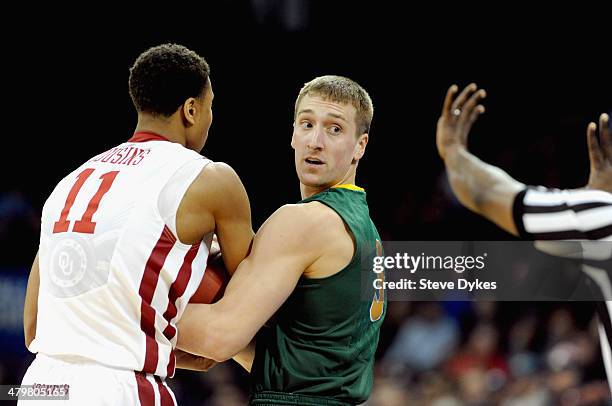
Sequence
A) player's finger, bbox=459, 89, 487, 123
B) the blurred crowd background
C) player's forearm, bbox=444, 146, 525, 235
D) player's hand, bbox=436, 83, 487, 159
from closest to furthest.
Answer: player's forearm, bbox=444, 146, 525, 235
player's hand, bbox=436, 83, 487, 159
player's finger, bbox=459, 89, 487, 123
the blurred crowd background

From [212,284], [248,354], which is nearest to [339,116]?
[212,284]

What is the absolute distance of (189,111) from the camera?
10.6 feet

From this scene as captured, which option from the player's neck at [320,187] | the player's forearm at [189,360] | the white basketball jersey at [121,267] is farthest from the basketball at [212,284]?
the player's neck at [320,187]

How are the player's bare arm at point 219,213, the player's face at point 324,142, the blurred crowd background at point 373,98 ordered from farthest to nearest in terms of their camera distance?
1. the blurred crowd background at point 373,98
2. the player's face at point 324,142
3. the player's bare arm at point 219,213

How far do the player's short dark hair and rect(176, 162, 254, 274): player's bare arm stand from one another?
0.32 m

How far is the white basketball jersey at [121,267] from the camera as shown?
9.57 feet

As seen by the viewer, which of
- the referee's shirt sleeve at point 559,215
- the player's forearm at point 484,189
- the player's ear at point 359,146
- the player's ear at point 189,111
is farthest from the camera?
the player's ear at point 359,146

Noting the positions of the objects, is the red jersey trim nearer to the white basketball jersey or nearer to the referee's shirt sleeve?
the white basketball jersey

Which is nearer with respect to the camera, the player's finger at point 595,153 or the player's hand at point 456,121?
the player's finger at point 595,153

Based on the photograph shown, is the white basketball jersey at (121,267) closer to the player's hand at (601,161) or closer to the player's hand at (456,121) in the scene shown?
the player's hand at (456,121)

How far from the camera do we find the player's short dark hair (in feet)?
10.5

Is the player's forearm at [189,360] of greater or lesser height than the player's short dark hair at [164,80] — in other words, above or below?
below

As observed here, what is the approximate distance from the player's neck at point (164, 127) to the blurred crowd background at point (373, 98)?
516 cm

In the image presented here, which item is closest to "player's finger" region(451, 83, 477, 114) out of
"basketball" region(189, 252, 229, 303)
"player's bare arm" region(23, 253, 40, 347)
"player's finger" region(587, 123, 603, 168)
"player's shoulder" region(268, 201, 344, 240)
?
"player's finger" region(587, 123, 603, 168)
